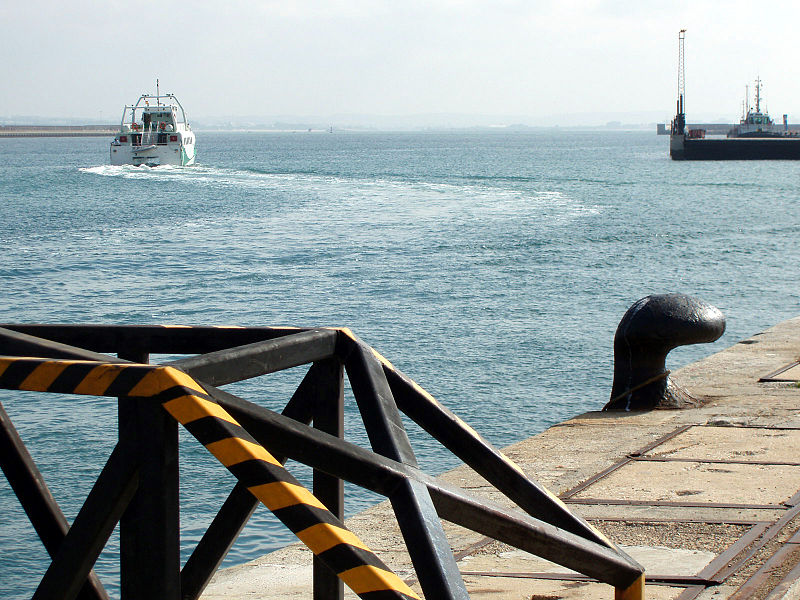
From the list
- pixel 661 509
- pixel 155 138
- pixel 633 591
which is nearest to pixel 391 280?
pixel 661 509

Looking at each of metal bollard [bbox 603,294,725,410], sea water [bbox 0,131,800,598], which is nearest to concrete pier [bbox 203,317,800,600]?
metal bollard [bbox 603,294,725,410]

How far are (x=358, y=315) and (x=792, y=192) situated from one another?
5095cm

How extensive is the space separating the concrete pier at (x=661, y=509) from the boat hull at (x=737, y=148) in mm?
99844

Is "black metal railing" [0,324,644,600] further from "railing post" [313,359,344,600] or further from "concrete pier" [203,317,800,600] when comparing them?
"concrete pier" [203,317,800,600]

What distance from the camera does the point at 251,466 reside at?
257 centimetres

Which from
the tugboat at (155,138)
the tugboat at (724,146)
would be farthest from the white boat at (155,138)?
the tugboat at (724,146)

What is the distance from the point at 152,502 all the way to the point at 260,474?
291 millimetres

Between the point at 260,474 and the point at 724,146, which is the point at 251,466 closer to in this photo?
the point at 260,474

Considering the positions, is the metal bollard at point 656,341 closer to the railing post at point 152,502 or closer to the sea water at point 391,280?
the sea water at point 391,280

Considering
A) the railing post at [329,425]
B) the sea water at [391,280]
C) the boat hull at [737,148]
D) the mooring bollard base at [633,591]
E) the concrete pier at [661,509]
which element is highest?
the boat hull at [737,148]

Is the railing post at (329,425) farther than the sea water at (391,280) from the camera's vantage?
No

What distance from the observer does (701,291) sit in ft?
86.7

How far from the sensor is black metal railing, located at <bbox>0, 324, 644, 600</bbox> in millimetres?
2576

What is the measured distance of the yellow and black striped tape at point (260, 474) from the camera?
8.41 ft
